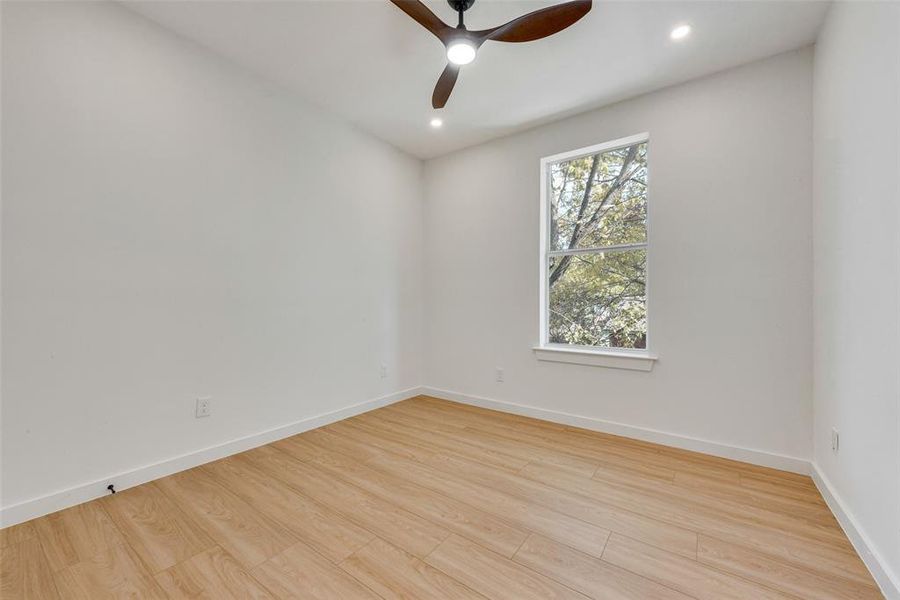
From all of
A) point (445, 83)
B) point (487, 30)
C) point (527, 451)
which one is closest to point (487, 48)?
point (445, 83)

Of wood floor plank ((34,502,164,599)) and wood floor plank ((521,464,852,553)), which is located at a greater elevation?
wood floor plank ((521,464,852,553))

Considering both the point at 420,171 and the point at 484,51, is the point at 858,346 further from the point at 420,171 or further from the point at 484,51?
the point at 420,171

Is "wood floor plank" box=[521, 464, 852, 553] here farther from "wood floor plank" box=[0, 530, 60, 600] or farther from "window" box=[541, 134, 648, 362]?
"wood floor plank" box=[0, 530, 60, 600]

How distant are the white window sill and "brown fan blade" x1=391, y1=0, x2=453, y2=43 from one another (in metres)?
2.36

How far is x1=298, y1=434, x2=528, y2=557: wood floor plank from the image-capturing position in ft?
5.36

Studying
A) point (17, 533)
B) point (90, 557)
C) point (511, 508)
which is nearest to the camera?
point (90, 557)

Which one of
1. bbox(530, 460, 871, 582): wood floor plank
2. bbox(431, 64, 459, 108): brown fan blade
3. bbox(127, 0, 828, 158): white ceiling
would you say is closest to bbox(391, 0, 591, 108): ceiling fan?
bbox(431, 64, 459, 108): brown fan blade

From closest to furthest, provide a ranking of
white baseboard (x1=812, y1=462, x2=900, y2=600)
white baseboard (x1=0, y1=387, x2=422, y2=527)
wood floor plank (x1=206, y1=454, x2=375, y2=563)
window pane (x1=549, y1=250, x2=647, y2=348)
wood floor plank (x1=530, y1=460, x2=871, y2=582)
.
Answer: white baseboard (x1=812, y1=462, x2=900, y2=600) → wood floor plank (x1=530, y1=460, x2=871, y2=582) → wood floor plank (x1=206, y1=454, x2=375, y2=563) → white baseboard (x1=0, y1=387, x2=422, y2=527) → window pane (x1=549, y1=250, x2=647, y2=348)

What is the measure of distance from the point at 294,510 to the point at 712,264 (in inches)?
115

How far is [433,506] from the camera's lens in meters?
1.88

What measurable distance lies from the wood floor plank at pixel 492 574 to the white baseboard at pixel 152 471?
1683 millimetres

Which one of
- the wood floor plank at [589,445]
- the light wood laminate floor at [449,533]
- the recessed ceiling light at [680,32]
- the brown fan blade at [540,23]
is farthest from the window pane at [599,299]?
the brown fan blade at [540,23]

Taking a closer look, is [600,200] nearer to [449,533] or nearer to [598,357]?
[598,357]

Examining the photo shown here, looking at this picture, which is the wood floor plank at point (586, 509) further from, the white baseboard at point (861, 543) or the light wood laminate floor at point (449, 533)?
the white baseboard at point (861, 543)
